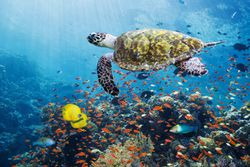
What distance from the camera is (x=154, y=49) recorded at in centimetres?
398

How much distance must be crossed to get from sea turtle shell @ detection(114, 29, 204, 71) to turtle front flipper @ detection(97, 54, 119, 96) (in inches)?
11.5

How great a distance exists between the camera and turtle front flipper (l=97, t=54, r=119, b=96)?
3.66m

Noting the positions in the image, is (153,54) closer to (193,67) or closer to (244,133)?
(193,67)

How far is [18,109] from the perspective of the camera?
1692 cm

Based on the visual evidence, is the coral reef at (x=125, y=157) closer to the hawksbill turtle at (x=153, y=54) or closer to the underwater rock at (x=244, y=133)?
the hawksbill turtle at (x=153, y=54)

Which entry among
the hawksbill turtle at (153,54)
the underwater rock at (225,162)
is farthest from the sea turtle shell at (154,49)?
the underwater rock at (225,162)

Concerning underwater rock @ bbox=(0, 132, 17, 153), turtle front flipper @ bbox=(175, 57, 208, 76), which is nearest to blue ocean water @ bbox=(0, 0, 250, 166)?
underwater rock @ bbox=(0, 132, 17, 153)

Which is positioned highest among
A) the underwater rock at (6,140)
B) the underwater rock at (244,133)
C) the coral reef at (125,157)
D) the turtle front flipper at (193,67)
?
the turtle front flipper at (193,67)

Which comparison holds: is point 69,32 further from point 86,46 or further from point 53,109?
point 53,109

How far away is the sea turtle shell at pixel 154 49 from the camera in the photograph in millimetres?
3857

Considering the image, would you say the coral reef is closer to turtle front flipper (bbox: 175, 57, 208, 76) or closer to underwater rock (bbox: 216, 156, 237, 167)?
underwater rock (bbox: 216, 156, 237, 167)

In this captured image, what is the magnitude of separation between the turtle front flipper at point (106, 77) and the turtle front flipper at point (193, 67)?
1373 mm

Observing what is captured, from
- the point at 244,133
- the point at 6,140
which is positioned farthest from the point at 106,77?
the point at 6,140

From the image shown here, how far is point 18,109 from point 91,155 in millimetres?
12153
